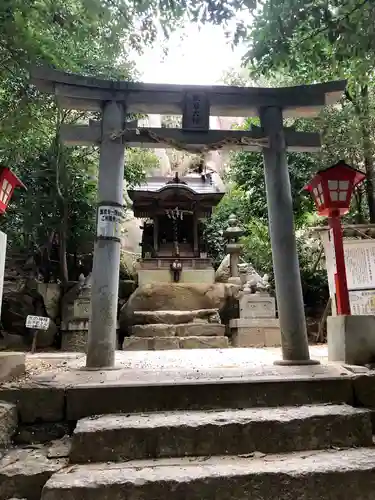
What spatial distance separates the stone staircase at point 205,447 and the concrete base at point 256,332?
666cm

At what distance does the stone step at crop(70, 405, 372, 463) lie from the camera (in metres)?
2.81

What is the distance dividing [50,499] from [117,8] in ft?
20.5

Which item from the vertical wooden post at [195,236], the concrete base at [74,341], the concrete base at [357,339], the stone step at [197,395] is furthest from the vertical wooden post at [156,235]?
the stone step at [197,395]

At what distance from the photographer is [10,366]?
3752 millimetres

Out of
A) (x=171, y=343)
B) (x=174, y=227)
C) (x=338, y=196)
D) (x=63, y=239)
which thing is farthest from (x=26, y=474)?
(x=174, y=227)

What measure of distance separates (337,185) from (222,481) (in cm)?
404

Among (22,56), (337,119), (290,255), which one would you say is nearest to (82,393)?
(290,255)

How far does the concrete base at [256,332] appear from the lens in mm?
10148

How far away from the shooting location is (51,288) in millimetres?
11055

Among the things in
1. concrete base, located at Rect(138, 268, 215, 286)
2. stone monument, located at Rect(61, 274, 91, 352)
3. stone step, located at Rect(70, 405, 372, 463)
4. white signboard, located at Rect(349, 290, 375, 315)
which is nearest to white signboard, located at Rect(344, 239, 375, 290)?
white signboard, located at Rect(349, 290, 375, 315)

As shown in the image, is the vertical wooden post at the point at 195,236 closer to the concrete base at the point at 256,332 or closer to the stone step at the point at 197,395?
the concrete base at the point at 256,332

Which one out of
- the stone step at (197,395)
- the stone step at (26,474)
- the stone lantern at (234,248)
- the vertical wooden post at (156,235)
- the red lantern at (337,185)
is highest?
the vertical wooden post at (156,235)

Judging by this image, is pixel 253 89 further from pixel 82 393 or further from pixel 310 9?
pixel 82 393

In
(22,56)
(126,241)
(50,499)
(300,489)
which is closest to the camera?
(50,499)
